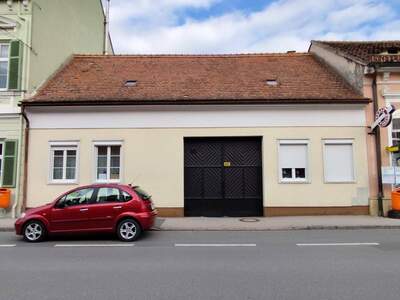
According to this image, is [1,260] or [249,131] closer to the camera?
[1,260]

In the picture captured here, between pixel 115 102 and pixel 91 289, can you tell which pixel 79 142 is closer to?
pixel 115 102

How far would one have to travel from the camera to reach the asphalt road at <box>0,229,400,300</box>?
511cm

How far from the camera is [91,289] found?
17.3 feet

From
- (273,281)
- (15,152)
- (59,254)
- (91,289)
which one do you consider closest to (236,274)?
(273,281)

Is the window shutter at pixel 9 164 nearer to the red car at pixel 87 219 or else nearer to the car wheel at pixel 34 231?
the red car at pixel 87 219

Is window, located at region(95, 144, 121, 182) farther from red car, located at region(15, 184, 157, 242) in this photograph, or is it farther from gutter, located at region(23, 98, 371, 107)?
red car, located at region(15, 184, 157, 242)

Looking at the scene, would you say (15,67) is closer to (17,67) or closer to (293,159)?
(17,67)

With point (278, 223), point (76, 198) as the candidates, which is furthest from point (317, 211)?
point (76, 198)

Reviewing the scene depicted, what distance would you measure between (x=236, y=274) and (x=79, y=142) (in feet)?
31.8

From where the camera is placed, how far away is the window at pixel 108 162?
1391 centimetres

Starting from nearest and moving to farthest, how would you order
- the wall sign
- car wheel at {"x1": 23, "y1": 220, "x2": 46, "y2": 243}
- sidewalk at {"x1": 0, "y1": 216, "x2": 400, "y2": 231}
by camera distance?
car wheel at {"x1": 23, "y1": 220, "x2": 46, "y2": 243} → sidewalk at {"x1": 0, "y1": 216, "x2": 400, "y2": 231} → the wall sign

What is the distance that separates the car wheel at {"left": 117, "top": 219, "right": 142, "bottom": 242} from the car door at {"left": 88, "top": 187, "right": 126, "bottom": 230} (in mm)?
256

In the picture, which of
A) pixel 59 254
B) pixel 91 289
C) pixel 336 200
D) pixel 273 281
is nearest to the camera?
pixel 91 289

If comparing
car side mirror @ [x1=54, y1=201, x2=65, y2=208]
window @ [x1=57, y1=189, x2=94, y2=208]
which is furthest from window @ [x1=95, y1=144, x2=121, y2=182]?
car side mirror @ [x1=54, y1=201, x2=65, y2=208]
